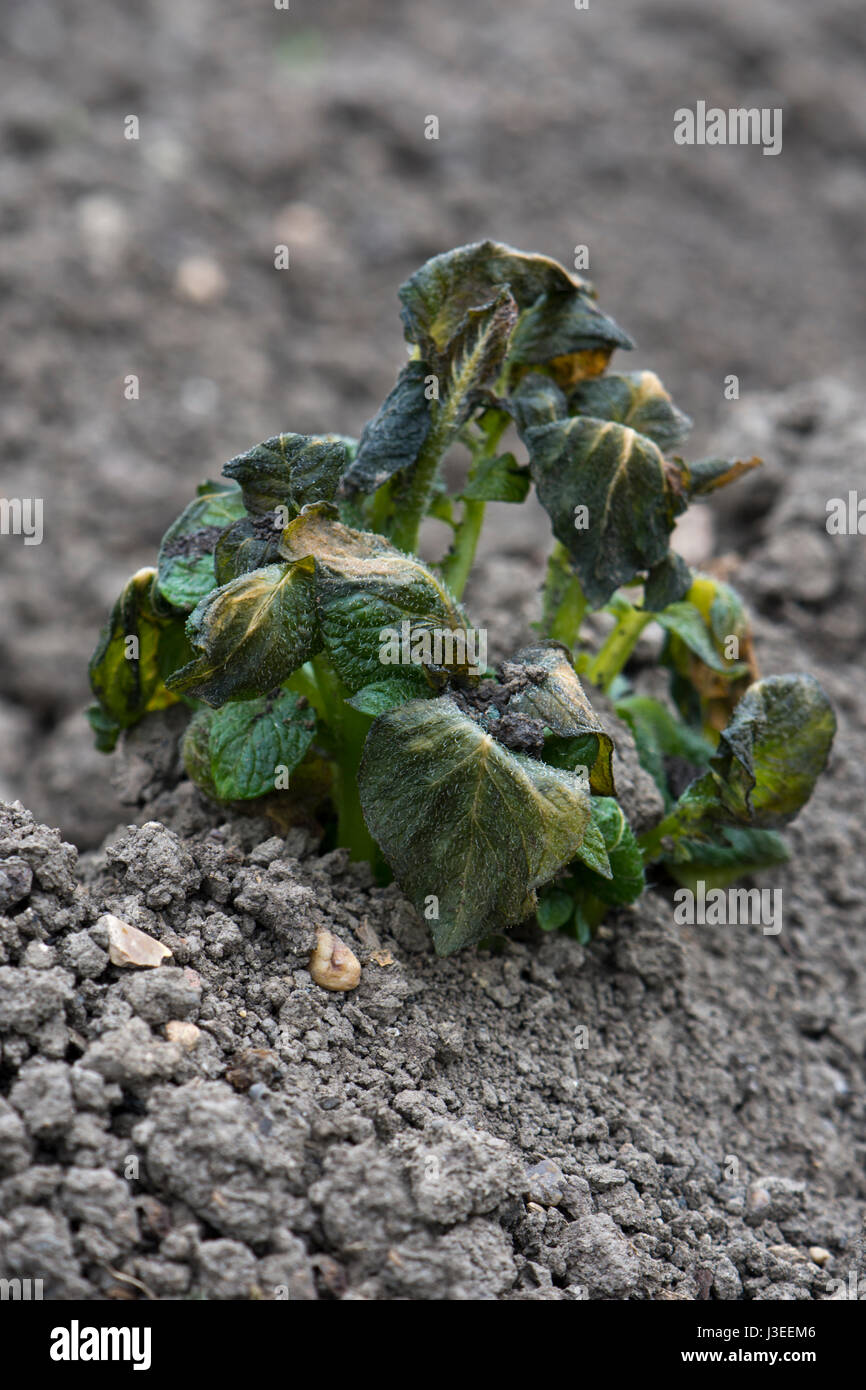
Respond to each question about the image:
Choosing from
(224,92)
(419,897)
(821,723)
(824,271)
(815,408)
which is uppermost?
(224,92)

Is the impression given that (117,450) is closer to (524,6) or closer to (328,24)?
(328,24)

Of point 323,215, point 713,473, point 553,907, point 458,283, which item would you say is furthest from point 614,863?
point 323,215

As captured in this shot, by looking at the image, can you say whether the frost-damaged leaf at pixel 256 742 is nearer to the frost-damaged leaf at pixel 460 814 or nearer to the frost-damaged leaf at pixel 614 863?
the frost-damaged leaf at pixel 460 814

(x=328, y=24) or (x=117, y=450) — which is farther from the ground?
(x=328, y=24)

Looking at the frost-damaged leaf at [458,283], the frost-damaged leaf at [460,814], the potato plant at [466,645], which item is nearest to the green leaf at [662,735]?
the potato plant at [466,645]
